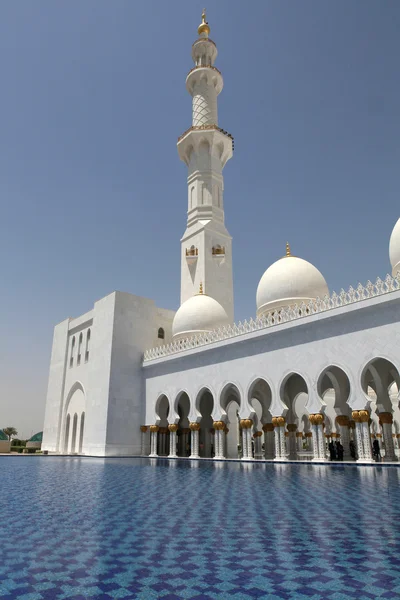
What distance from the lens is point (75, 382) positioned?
2541 cm

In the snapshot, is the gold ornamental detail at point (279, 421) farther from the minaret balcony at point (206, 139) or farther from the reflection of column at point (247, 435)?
the minaret balcony at point (206, 139)

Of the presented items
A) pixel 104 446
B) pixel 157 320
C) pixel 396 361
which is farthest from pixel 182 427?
pixel 396 361

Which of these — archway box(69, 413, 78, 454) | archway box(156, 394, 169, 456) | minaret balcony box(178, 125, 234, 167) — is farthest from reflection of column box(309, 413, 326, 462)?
minaret balcony box(178, 125, 234, 167)

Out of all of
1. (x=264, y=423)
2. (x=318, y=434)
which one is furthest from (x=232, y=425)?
(x=318, y=434)

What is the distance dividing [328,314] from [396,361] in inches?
99.8

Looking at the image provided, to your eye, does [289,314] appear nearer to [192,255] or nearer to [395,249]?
[395,249]

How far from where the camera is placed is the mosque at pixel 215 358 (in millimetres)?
14117

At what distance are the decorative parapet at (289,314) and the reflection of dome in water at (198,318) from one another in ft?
1.43

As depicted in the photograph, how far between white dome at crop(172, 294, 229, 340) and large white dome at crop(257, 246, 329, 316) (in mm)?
2526

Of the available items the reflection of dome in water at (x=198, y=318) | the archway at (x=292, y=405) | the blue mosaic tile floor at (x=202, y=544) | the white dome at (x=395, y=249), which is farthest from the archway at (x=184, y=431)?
the blue mosaic tile floor at (x=202, y=544)

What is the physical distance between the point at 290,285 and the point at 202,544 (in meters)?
14.8

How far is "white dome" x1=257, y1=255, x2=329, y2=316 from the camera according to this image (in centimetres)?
1822

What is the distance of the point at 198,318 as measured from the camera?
69.8 feet

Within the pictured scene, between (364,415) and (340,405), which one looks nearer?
(364,415)
